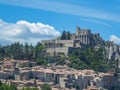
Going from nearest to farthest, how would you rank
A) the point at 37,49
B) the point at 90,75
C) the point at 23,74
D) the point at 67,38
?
1. the point at 23,74
2. the point at 90,75
3. the point at 37,49
4. the point at 67,38

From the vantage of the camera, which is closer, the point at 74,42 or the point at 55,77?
the point at 55,77

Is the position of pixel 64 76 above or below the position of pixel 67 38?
below

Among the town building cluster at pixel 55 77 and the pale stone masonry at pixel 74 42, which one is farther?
the pale stone masonry at pixel 74 42

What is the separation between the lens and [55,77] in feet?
285

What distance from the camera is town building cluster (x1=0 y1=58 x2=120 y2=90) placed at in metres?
83.6

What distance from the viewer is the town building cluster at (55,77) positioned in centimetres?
8362

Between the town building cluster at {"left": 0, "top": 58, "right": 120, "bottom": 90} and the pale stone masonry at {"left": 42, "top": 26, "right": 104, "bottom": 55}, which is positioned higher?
the pale stone masonry at {"left": 42, "top": 26, "right": 104, "bottom": 55}

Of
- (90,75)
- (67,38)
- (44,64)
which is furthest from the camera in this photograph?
(67,38)

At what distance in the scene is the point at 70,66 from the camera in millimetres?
98812

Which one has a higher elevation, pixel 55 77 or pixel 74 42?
pixel 74 42

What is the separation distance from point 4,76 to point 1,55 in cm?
1894

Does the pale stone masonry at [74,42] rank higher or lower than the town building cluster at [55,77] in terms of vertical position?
higher

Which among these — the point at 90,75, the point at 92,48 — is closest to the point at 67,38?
the point at 92,48

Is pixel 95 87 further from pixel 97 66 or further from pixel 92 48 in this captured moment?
pixel 92 48
